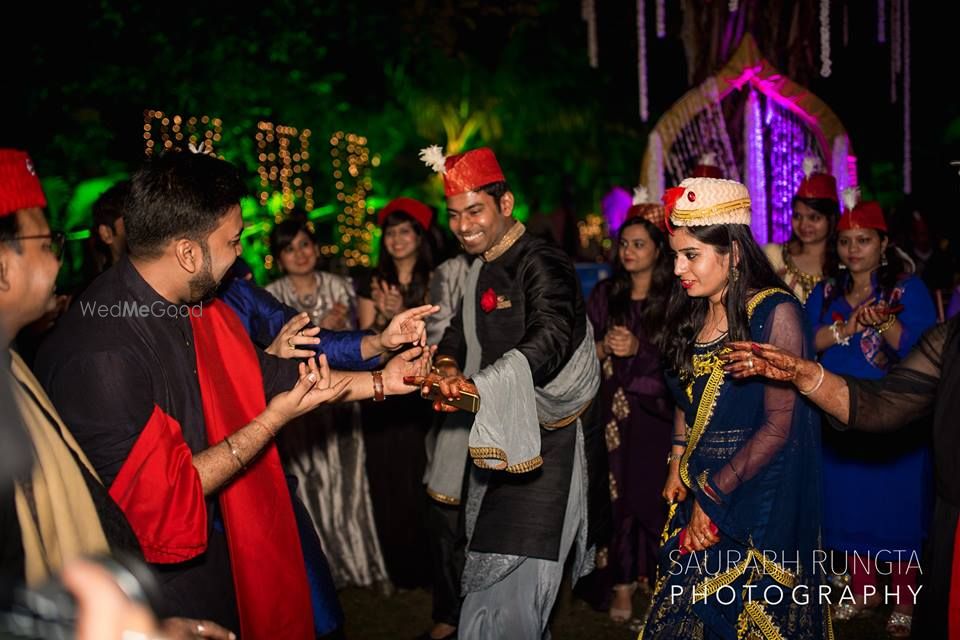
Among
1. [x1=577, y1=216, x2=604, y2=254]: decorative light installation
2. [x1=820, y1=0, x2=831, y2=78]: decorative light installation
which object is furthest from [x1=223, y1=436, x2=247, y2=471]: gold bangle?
[x1=577, y1=216, x2=604, y2=254]: decorative light installation

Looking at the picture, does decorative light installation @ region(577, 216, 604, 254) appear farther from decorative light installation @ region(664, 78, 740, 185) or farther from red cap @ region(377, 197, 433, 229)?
red cap @ region(377, 197, 433, 229)

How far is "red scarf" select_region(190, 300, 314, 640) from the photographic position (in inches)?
104

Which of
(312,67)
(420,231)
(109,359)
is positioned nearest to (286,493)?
(109,359)

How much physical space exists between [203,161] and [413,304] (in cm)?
292

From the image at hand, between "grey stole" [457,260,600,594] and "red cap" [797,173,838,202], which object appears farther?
"red cap" [797,173,838,202]

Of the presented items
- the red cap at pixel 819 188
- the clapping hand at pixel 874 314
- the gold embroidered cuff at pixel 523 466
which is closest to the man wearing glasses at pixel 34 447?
the gold embroidered cuff at pixel 523 466

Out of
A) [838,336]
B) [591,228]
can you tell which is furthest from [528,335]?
[591,228]

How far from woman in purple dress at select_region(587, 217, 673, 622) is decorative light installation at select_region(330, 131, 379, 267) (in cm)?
1117

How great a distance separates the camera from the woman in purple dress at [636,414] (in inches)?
189

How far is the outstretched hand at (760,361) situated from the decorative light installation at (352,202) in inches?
531

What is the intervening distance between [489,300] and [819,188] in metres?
2.66

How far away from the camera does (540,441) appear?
328cm

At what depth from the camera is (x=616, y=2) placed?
1133 cm

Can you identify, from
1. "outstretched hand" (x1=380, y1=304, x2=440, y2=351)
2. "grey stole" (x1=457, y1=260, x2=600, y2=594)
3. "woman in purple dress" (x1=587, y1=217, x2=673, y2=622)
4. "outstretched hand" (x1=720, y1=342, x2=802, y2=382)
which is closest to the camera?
"outstretched hand" (x1=720, y1=342, x2=802, y2=382)
